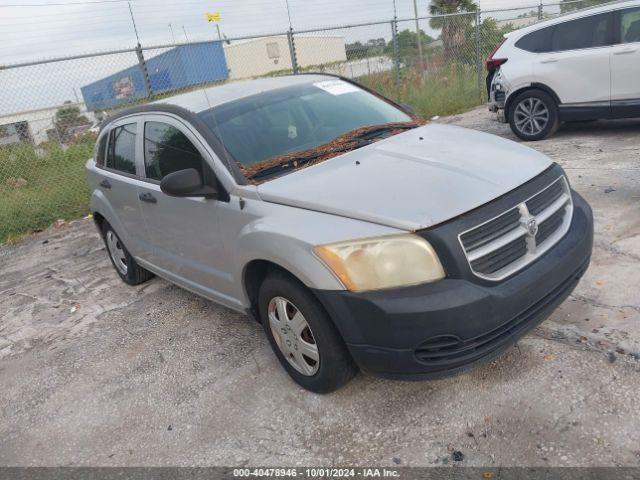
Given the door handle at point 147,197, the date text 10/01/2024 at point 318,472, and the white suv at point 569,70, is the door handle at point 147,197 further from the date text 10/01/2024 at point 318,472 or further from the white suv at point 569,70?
the white suv at point 569,70

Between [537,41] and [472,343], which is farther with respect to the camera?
[537,41]

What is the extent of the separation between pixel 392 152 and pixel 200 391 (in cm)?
188

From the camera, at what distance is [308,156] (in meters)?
3.30

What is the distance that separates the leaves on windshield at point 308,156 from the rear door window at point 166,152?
0.40 meters

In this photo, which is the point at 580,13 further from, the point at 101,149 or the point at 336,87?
the point at 101,149

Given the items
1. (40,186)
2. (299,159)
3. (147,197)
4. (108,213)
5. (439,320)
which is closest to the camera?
(439,320)

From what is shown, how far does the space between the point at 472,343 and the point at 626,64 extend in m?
6.27

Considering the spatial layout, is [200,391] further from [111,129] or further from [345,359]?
[111,129]

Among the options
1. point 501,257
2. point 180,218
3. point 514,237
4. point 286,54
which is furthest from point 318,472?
point 286,54

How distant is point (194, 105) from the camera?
366 centimetres

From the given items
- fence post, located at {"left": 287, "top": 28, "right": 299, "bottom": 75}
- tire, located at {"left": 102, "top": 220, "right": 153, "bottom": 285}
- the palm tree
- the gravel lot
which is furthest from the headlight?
the palm tree

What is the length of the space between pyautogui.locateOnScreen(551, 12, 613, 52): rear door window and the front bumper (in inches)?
235

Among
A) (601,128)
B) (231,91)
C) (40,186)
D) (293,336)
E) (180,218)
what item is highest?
(231,91)

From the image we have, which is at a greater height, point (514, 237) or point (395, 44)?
point (395, 44)
